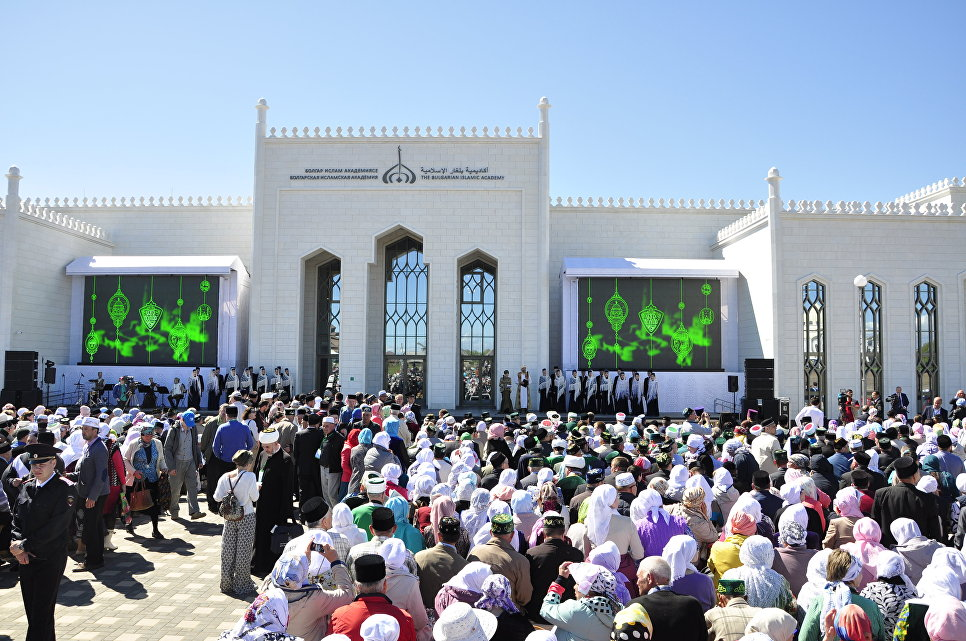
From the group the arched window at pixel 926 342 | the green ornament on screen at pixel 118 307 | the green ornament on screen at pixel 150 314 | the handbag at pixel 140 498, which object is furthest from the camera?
the green ornament on screen at pixel 118 307

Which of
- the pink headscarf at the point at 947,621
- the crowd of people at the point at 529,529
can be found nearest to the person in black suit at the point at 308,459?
the crowd of people at the point at 529,529

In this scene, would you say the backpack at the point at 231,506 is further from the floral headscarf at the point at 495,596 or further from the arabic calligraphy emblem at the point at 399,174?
the arabic calligraphy emblem at the point at 399,174

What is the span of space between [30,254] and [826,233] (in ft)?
75.0

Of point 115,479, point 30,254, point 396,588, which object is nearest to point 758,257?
point 115,479

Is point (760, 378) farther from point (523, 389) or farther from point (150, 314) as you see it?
point (150, 314)

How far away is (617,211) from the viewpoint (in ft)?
79.3

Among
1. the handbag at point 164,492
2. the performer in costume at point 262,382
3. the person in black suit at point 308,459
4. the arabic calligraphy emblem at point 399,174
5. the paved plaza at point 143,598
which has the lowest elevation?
the paved plaza at point 143,598

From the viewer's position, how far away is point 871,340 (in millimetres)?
20188

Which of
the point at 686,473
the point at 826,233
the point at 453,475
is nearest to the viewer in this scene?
the point at 686,473

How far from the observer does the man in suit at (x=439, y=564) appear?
4312mm

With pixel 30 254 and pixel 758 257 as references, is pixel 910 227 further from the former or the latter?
pixel 30 254

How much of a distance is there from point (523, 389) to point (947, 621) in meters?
17.9

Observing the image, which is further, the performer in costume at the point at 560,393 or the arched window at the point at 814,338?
the performer in costume at the point at 560,393

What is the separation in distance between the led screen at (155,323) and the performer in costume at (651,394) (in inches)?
497
